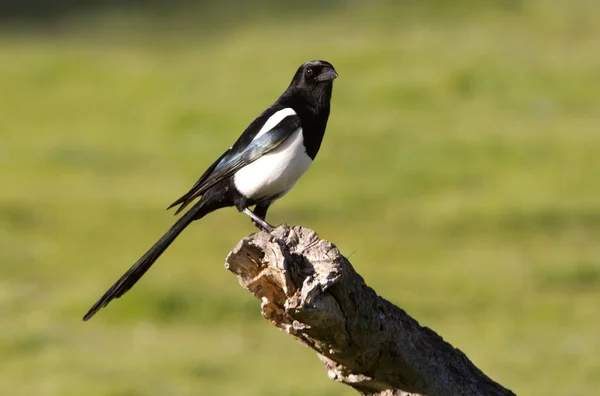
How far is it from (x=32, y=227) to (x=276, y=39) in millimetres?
Answer: 15779

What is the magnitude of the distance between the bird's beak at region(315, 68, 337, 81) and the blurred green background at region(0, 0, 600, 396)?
598 cm

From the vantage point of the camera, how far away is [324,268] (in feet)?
16.5

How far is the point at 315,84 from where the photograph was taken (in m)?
7.06

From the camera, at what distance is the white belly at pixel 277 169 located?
679 centimetres

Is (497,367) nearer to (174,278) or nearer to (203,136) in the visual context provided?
(174,278)

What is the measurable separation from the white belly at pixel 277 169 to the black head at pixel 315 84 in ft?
0.84

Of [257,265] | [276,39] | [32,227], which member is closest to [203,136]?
[32,227]

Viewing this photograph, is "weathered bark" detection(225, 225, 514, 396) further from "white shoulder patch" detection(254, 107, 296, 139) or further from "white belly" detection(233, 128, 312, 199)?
"white shoulder patch" detection(254, 107, 296, 139)

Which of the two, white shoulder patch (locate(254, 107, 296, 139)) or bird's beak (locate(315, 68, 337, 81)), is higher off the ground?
bird's beak (locate(315, 68, 337, 81))

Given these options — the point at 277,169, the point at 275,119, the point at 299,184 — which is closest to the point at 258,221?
the point at 277,169

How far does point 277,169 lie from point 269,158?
102mm

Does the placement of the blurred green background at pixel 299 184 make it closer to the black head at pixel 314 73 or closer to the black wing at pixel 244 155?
the black wing at pixel 244 155

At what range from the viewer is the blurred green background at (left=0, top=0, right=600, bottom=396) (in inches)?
576

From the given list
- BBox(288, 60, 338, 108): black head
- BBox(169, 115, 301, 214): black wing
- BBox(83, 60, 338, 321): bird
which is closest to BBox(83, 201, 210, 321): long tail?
BBox(83, 60, 338, 321): bird
